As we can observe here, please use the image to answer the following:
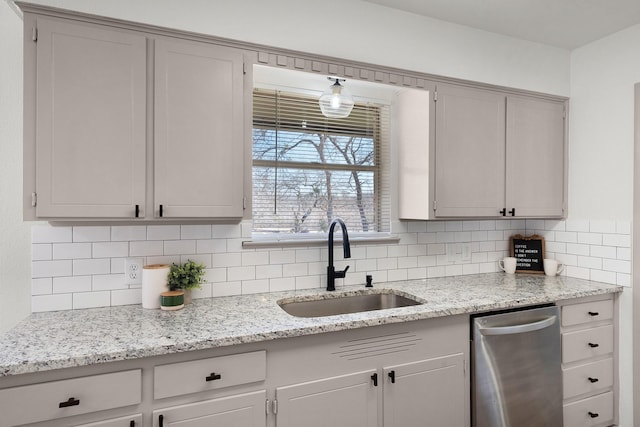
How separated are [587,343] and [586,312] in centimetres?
19

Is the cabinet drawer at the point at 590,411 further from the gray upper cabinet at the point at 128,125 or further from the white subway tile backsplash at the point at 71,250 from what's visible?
the white subway tile backsplash at the point at 71,250

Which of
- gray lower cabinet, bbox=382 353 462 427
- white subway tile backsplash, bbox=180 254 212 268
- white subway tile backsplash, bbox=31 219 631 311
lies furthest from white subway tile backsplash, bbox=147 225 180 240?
gray lower cabinet, bbox=382 353 462 427

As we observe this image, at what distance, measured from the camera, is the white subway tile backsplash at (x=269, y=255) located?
1.83 m

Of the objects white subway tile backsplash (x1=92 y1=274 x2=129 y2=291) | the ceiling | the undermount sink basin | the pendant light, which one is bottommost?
the undermount sink basin

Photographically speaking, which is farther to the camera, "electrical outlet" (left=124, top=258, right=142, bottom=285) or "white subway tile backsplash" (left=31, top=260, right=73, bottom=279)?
"electrical outlet" (left=124, top=258, right=142, bottom=285)

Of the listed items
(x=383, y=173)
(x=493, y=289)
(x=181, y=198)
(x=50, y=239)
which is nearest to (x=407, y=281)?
(x=493, y=289)

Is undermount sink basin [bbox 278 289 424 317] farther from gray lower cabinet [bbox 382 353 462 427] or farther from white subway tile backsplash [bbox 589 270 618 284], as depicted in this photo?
Result: white subway tile backsplash [bbox 589 270 618 284]

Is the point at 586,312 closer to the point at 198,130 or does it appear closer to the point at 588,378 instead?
the point at 588,378

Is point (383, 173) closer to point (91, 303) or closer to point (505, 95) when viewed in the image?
point (505, 95)

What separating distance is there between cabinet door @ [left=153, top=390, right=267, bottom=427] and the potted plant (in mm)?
594

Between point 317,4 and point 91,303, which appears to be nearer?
point 91,303

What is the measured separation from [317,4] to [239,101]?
0.78 m

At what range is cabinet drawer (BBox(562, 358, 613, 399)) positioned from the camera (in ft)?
7.53

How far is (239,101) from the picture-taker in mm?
1848
